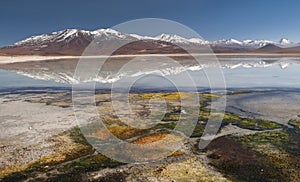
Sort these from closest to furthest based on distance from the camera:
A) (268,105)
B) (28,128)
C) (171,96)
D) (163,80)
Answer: (28,128) < (268,105) < (171,96) < (163,80)

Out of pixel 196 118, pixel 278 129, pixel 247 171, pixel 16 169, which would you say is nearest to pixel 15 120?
pixel 16 169

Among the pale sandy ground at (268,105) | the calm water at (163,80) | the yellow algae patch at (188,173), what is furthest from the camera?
the calm water at (163,80)

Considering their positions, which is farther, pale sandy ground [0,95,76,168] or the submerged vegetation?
pale sandy ground [0,95,76,168]

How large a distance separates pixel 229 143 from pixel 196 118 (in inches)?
198

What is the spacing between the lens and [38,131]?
18422 millimetres

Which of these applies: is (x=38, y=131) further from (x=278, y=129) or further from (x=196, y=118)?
(x=278, y=129)

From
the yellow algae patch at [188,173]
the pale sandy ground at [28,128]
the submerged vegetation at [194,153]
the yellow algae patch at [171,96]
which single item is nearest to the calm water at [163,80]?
the yellow algae patch at [171,96]

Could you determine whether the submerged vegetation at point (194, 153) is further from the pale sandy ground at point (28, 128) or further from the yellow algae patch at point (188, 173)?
the pale sandy ground at point (28, 128)

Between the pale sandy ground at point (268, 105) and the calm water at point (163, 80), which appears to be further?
the calm water at point (163, 80)

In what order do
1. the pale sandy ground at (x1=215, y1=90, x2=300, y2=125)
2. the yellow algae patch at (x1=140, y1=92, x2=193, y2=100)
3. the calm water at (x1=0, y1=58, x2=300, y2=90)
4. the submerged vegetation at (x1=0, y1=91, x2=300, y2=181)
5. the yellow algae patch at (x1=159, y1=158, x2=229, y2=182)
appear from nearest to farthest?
the yellow algae patch at (x1=159, y1=158, x2=229, y2=182)
the submerged vegetation at (x1=0, y1=91, x2=300, y2=181)
the pale sandy ground at (x1=215, y1=90, x2=300, y2=125)
the yellow algae patch at (x1=140, y1=92, x2=193, y2=100)
the calm water at (x1=0, y1=58, x2=300, y2=90)

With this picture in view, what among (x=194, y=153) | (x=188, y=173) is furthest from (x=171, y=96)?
(x=188, y=173)

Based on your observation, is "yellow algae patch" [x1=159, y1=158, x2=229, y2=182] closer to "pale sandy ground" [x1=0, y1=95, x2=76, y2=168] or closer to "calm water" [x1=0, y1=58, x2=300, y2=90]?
"pale sandy ground" [x1=0, y1=95, x2=76, y2=168]

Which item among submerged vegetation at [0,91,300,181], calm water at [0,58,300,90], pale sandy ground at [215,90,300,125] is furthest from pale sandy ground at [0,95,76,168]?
calm water at [0,58,300,90]

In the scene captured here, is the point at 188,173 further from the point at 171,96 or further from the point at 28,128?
the point at 171,96
